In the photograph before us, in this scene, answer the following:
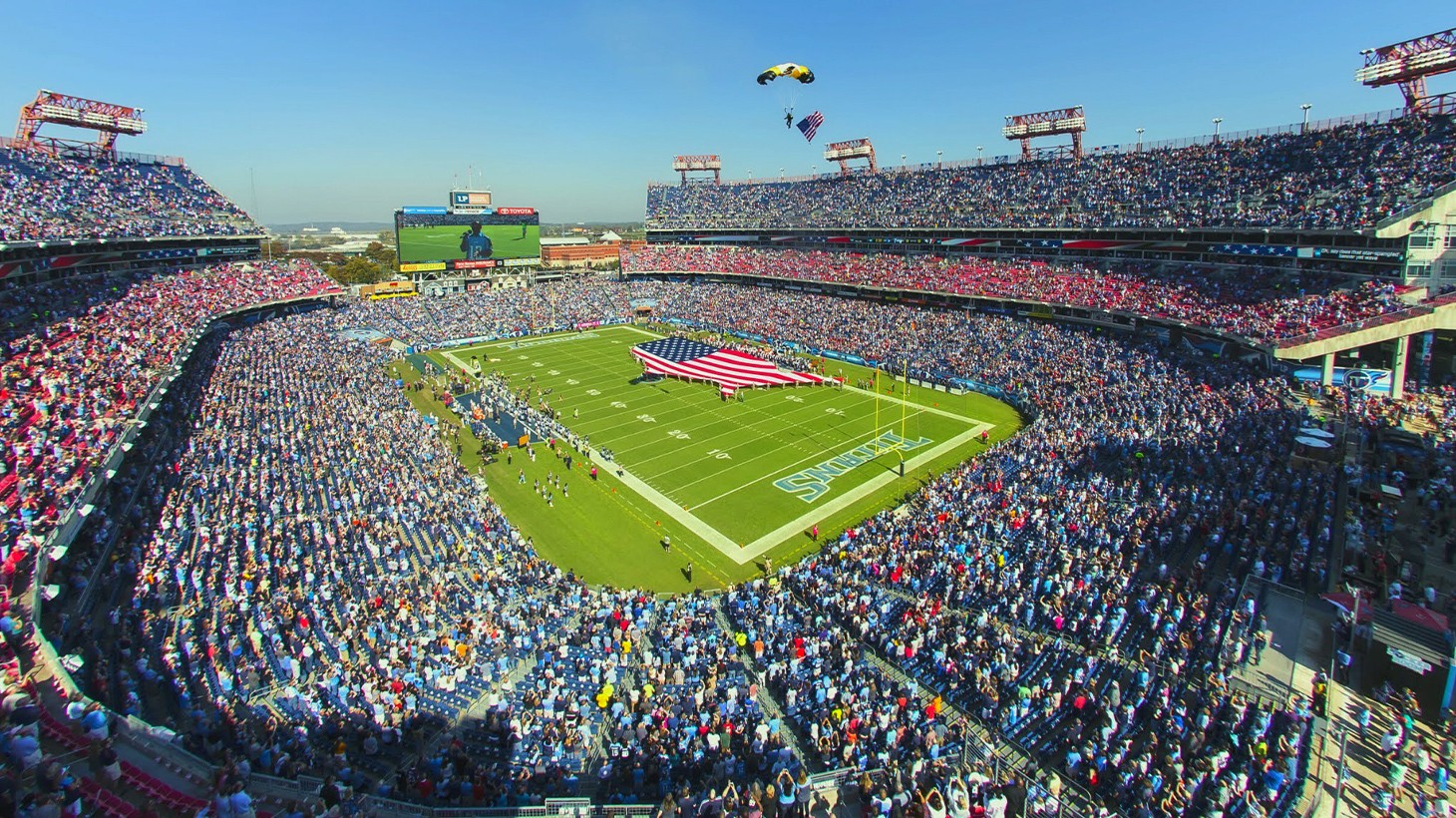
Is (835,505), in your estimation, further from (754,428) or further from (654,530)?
(754,428)

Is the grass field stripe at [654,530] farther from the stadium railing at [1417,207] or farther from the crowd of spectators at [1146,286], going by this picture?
the stadium railing at [1417,207]

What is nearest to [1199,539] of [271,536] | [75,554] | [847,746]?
[847,746]

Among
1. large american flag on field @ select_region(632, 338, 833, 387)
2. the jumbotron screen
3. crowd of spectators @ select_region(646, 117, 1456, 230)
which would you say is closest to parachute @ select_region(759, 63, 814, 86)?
large american flag on field @ select_region(632, 338, 833, 387)

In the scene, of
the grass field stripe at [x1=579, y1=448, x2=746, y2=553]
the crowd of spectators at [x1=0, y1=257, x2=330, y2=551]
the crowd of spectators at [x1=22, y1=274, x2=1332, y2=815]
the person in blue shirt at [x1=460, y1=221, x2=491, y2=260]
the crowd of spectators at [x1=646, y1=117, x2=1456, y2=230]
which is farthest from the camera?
the person in blue shirt at [x1=460, y1=221, x2=491, y2=260]

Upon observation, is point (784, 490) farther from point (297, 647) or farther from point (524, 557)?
point (297, 647)

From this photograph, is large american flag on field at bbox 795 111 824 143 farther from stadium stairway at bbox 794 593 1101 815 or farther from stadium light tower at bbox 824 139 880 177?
stadium stairway at bbox 794 593 1101 815

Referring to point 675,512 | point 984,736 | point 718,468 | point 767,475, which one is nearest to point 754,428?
point 718,468
